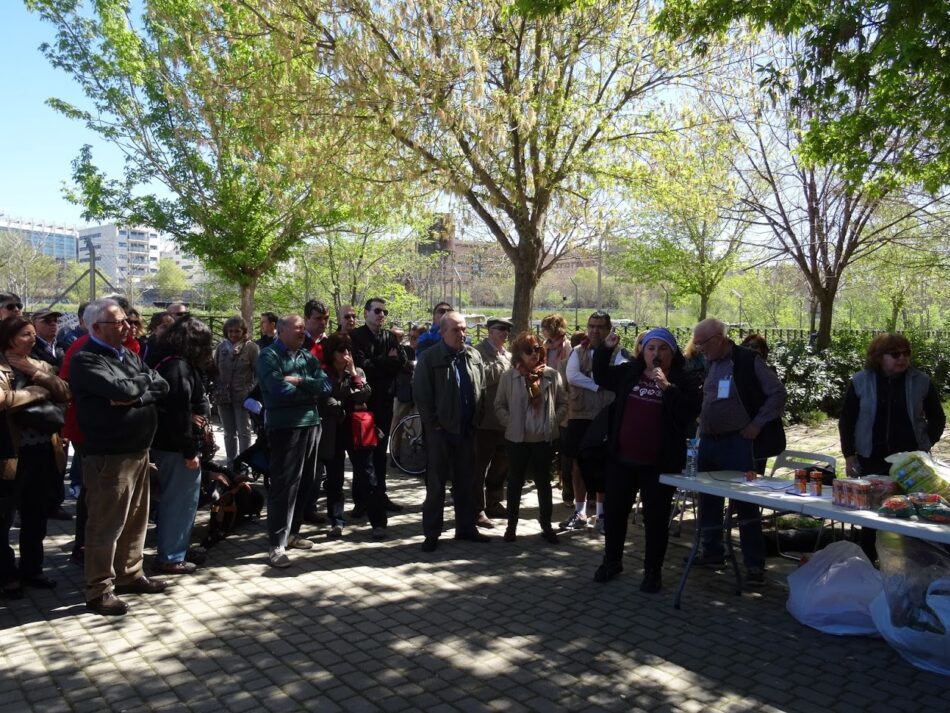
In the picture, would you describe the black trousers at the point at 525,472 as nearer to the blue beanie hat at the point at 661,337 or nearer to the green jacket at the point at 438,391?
the green jacket at the point at 438,391

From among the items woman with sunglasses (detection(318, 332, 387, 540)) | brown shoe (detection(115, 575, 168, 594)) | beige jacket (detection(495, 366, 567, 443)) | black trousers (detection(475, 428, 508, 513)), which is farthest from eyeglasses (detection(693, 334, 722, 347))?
brown shoe (detection(115, 575, 168, 594))

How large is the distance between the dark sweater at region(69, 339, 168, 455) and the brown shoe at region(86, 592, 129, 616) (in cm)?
92

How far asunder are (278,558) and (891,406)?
4644 mm

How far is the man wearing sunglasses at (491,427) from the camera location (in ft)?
23.8

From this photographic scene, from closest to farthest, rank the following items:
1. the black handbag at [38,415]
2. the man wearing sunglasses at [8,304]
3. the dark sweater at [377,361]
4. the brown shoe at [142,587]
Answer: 1. the black handbag at [38,415]
2. the brown shoe at [142,587]
3. the man wearing sunglasses at [8,304]
4. the dark sweater at [377,361]

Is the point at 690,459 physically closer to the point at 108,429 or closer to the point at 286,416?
the point at 286,416

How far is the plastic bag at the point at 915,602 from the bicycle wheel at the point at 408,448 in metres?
5.57

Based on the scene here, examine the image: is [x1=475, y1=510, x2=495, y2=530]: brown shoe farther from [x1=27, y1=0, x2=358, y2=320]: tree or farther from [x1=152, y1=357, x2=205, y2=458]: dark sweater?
[x1=27, y1=0, x2=358, y2=320]: tree

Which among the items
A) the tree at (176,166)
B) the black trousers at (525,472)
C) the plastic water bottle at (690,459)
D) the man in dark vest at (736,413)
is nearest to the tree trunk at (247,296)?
the tree at (176,166)

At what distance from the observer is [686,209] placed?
37.7 feet

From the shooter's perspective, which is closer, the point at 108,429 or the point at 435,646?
the point at 435,646

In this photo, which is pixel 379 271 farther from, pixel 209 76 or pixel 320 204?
pixel 209 76

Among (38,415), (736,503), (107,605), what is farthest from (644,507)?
(38,415)

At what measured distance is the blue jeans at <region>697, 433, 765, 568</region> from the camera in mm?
5746
